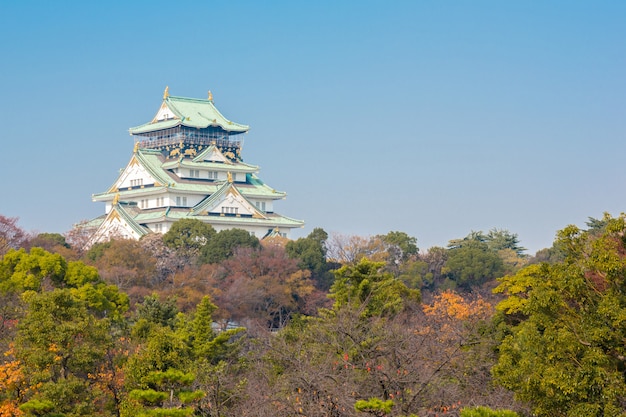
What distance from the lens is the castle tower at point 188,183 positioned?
66.9m

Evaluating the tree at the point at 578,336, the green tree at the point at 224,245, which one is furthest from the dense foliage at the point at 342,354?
the green tree at the point at 224,245

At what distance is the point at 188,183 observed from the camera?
69812 millimetres

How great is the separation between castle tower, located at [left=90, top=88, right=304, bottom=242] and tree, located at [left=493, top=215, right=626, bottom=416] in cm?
4482

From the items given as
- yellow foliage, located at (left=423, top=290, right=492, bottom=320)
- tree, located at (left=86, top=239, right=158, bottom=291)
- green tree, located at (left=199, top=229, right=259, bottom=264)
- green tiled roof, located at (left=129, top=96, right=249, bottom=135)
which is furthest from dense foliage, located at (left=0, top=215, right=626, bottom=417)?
green tiled roof, located at (left=129, top=96, right=249, bottom=135)

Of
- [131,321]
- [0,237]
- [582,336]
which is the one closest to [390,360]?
[582,336]

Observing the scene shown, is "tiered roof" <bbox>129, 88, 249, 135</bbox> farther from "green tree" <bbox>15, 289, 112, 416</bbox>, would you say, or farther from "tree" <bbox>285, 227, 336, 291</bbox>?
"green tree" <bbox>15, 289, 112, 416</bbox>

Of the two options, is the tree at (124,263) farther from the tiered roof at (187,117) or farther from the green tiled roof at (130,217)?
the tiered roof at (187,117)

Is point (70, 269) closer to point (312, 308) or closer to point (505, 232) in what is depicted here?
point (312, 308)

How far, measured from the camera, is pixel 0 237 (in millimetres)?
50250

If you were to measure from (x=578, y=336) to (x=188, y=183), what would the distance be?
5176 cm

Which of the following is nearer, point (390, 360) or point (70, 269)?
point (390, 360)

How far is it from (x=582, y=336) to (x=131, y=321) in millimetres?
19875

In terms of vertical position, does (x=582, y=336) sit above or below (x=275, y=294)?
below

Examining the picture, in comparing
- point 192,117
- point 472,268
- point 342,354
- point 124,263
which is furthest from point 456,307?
point 192,117
